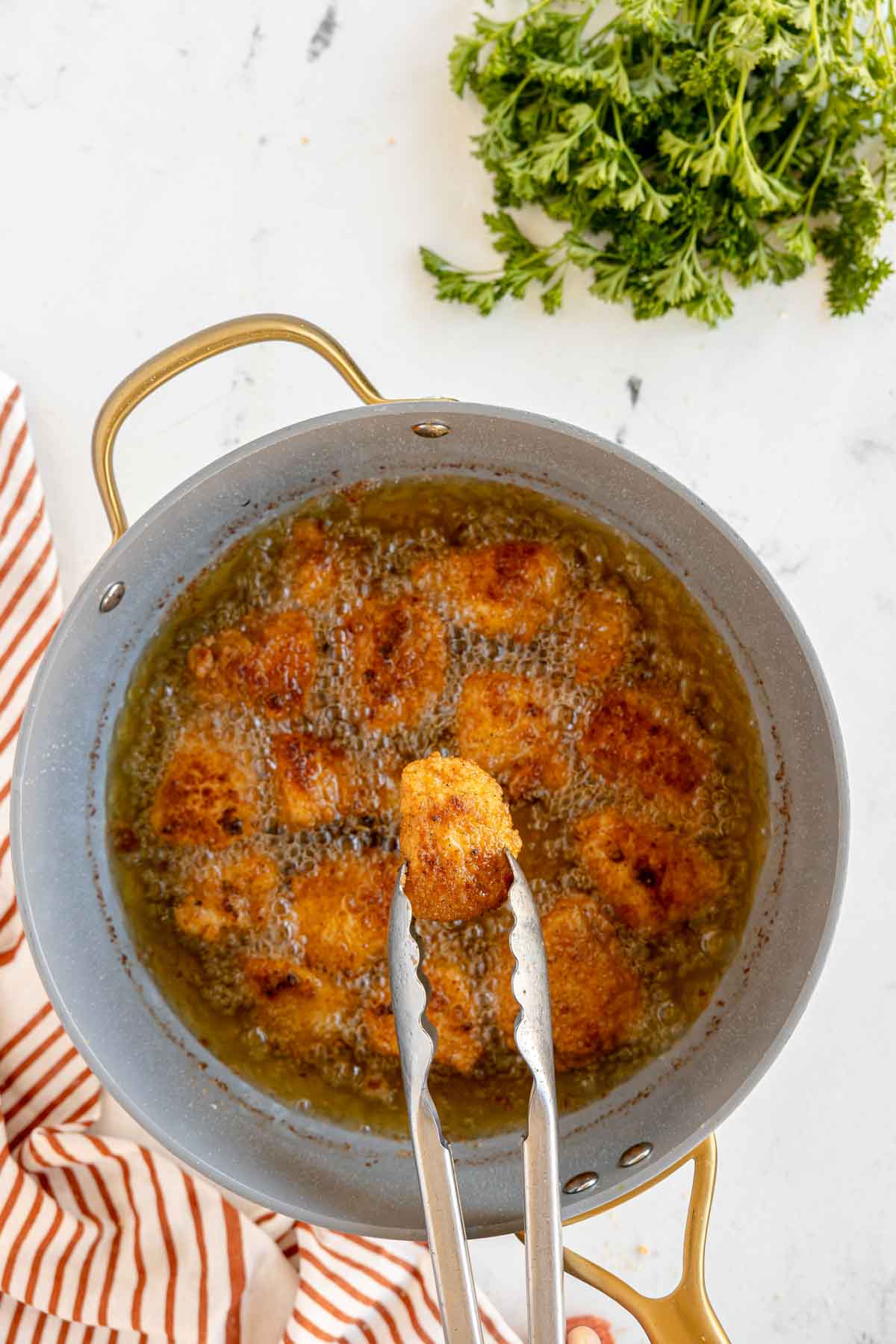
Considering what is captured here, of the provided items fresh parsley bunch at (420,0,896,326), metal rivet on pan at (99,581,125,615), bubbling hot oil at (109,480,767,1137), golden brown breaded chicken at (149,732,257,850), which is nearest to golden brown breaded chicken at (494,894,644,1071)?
bubbling hot oil at (109,480,767,1137)

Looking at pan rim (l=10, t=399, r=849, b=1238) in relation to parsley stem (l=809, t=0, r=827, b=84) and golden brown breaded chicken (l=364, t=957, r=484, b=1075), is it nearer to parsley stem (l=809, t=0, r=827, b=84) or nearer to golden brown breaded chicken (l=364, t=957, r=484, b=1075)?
golden brown breaded chicken (l=364, t=957, r=484, b=1075)

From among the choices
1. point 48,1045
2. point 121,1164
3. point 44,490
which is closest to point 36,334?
point 44,490

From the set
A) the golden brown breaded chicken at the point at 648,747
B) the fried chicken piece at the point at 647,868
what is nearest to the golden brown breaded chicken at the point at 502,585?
the golden brown breaded chicken at the point at 648,747

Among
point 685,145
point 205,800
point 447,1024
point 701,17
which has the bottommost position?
point 447,1024

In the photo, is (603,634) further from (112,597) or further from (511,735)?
(112,597)

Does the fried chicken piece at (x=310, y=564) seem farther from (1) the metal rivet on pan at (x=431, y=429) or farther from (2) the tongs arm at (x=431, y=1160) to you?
(2) the tongs arm at (x=431, y=1160)

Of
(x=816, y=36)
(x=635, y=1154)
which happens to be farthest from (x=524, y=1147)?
(x=816, y=36)

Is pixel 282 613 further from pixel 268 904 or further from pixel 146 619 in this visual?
pixel 268 904
